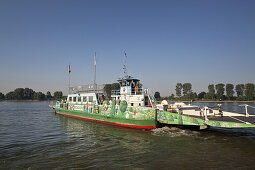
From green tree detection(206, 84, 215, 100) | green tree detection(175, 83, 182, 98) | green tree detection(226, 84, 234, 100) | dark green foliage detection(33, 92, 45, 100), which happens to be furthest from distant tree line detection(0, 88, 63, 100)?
green tree detection(226, 84, 234, 100)

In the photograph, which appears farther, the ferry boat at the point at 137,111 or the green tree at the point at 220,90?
the green tree at the point at 220,90

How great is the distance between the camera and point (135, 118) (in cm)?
1533

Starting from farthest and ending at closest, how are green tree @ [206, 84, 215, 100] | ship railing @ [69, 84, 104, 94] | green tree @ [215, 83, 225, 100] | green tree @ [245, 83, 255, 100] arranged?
green tree @ [206, 84, 215, 100] → green tree @ [215, 83, 225, 100] → green tree @ [245, 83, 255, 100] → ship railing @ [69, 84, 104, 94]

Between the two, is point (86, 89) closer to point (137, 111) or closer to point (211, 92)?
point (137, 111)

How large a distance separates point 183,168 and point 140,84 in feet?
41.5

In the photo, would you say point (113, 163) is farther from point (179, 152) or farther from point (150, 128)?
point (150, 128)

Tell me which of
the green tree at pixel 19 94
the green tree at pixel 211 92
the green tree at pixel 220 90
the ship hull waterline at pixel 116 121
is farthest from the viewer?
the green tree at pixel 19 94

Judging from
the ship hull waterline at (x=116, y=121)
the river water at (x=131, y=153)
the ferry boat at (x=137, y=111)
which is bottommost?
the river water at (x=131, y=153)

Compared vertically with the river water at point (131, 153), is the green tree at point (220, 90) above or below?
above

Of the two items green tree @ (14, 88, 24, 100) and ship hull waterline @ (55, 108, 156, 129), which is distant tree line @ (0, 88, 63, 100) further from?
ship hull waterline @ (55, 108, 156, 129)

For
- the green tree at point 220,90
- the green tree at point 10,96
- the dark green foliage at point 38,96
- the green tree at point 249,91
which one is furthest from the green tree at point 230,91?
the green tree at point 10,96

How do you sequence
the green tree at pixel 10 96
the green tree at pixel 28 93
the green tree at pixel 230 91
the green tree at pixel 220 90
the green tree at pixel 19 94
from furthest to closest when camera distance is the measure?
1. the green tree at pixel 28 93
2. the green tree at pixel 10 96
3. the green tree at pixel 19 94
4. the green tree at pixel 220 90
5. the green tree at pixel 230 91

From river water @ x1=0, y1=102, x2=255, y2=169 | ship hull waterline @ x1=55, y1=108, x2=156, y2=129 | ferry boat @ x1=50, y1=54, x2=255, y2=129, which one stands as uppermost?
ferry boat @ x1=50, y1=54, x2=255, y2=129

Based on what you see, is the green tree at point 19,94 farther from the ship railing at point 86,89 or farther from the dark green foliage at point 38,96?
the ship railing at point 86,89
